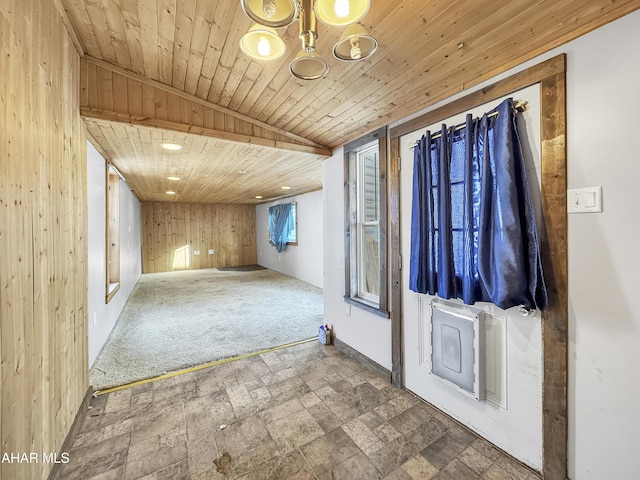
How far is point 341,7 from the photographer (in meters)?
0.91

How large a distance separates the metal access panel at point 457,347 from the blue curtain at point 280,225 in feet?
18.3

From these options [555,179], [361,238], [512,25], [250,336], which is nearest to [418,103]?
[512,25]

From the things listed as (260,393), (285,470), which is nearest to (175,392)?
(260,393)

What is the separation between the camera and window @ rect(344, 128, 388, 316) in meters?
2.59

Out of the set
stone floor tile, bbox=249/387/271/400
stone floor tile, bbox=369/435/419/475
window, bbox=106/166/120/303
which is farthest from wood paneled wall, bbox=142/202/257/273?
stone floor tile, bbox=369/435/419/475

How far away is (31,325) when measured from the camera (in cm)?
112

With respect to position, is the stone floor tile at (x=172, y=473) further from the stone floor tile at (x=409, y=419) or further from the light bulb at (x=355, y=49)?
the light bulb at (x=355, y=49)

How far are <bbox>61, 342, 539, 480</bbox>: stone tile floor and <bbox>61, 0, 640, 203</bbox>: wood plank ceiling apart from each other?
2132 mm

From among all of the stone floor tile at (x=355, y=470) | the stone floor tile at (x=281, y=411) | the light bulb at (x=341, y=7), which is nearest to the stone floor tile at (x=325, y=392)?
the stone floor tile at (x=281, y=411)

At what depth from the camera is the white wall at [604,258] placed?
109cm

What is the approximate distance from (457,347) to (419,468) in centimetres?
71

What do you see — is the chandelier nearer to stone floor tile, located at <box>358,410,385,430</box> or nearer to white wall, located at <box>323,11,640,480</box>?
white wall, located at <box>323,11,640,480</box>

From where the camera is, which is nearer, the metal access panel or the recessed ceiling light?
the metal access panel

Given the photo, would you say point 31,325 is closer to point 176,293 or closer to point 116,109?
point 116,109
